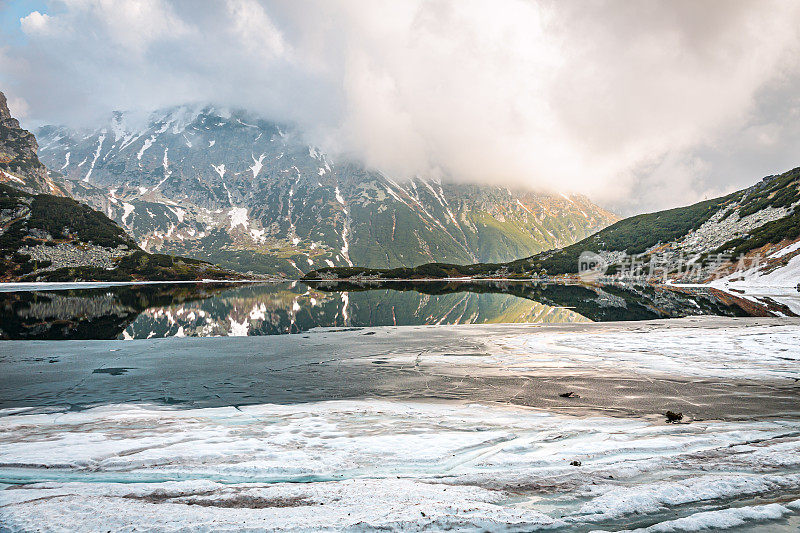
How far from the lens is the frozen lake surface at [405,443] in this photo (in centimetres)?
652

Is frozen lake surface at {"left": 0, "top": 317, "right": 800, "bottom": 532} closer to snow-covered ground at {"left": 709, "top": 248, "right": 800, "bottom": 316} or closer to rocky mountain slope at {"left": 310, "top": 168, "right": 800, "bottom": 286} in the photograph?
snow-covered ground at {"left": 709, "top": 248, "right": 800, "bottom": 316}

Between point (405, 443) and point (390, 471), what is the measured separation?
153 cm

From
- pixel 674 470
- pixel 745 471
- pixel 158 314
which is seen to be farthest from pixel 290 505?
pixel 158 314

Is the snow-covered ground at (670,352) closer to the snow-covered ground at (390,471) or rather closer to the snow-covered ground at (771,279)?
the snow-covered ground at (390,471)

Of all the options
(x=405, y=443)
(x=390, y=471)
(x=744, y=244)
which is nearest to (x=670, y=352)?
(x=405, y=443)

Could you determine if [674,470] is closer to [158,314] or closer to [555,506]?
[555,506]

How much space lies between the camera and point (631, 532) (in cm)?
596

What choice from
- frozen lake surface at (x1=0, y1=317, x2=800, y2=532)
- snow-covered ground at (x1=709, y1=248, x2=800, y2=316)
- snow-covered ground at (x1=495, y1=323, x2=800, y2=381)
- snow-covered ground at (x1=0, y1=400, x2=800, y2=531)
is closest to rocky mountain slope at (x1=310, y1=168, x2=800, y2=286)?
snow-covered ground at (x1=709, y1=248, x2=800, y2=316)

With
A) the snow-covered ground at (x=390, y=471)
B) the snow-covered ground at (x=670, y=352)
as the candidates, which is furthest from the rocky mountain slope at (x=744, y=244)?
the snow-covered ground at (x=390, y=471)

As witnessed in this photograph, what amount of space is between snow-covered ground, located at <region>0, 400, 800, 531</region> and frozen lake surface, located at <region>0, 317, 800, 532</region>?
4 centimetres

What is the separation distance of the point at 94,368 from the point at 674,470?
23.1 meters

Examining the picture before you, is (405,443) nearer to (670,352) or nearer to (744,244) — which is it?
(670,352)

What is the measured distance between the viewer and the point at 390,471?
852 centimetres

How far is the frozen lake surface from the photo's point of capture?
6.52m
